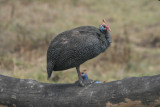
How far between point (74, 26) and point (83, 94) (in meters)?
6.85

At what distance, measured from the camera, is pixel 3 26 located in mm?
8625

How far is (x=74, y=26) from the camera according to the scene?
394 inches

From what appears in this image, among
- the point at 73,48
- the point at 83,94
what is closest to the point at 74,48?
the point at 73,48

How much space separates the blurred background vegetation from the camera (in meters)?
6.66

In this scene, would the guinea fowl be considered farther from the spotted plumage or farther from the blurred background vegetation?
the blurred background vegetation

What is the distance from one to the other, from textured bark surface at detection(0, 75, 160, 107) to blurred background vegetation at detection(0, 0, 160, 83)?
1.68 metres

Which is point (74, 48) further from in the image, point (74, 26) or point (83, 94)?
point (74, 26)

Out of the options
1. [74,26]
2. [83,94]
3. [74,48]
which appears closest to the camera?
[74,48]

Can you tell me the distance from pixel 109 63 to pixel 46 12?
3838 millimetres

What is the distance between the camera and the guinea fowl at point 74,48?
3201 millimetres

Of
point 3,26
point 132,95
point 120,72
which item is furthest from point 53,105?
point 3,26

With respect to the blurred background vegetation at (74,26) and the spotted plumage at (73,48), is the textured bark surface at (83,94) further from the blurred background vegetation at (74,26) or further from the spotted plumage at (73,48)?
the blurred background vegetation at (74,26)

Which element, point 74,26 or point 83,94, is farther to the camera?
point 74,26

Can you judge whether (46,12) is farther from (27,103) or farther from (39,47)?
(27,103)
